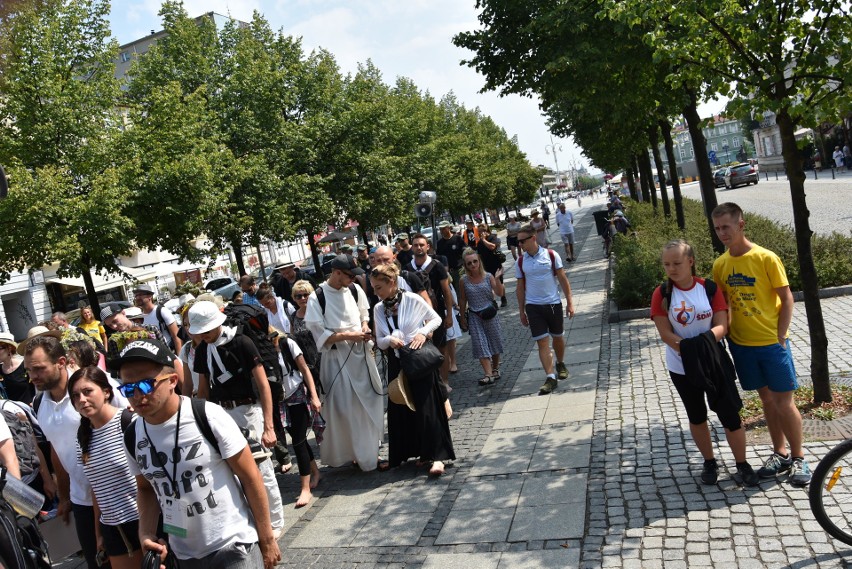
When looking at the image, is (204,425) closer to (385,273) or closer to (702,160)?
(385,273)

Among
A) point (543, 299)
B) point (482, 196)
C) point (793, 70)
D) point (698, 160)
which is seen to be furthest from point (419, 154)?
point (793, 70)

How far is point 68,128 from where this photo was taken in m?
15.6

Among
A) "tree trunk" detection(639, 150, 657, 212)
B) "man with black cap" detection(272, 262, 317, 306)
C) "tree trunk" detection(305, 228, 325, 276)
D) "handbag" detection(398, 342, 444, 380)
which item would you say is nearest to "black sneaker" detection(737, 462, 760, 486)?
"handbag" detection(398, 342, 444, 380)

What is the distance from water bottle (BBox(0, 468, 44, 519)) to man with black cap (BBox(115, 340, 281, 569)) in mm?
846

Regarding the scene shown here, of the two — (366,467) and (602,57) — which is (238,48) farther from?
(366,467)

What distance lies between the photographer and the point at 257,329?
573 cm

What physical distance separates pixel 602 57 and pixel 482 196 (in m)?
33.1

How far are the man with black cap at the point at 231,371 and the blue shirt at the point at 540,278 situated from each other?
383 cm

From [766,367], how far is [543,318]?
3699 millimetres

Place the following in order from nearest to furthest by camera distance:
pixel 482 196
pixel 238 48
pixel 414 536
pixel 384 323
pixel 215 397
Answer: pixel 414 536 < pixel 215 397 < pixel 384 323 < pixel 238 48 < pixel 482 196

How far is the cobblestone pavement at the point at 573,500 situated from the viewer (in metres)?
4.19

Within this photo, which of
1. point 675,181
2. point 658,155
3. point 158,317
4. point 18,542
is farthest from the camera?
point 658,155

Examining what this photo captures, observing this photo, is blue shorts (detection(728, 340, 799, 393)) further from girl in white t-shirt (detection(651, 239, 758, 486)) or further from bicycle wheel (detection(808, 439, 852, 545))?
bicycle wheel (detection(808, 439, 852, 545))

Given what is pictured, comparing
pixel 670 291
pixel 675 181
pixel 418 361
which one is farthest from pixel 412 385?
pixel 675 181
